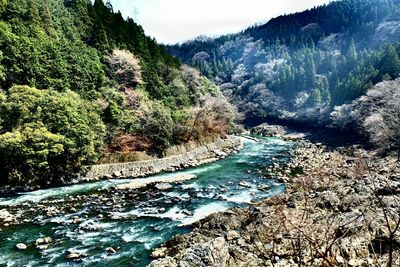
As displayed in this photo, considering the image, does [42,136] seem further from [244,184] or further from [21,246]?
[244,184]

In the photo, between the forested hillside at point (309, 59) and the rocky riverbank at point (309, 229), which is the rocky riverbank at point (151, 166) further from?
the forested hillside at point (309, 59)

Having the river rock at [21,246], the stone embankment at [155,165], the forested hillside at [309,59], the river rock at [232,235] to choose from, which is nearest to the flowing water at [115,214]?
the river rock at [21,246]

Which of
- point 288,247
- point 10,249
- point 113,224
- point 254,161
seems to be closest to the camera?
point 288,247

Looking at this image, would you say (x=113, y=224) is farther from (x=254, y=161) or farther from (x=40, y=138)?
(x=254, y=161)

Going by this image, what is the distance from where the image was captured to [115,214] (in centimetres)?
1895

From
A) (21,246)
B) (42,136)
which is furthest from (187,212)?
(42,136)

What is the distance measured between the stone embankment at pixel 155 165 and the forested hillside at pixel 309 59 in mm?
31861

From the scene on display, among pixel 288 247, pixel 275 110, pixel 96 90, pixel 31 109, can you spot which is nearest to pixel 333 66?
pixel 275 110

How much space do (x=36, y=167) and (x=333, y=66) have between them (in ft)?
257

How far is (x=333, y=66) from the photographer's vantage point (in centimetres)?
8631

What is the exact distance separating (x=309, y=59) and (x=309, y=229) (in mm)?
89756

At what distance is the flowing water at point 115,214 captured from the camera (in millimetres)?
13895

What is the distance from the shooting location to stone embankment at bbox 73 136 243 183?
94.1 feet

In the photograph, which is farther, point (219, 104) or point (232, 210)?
point (219, 104)
